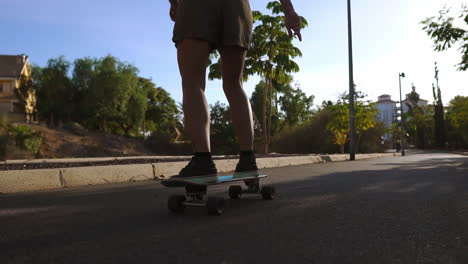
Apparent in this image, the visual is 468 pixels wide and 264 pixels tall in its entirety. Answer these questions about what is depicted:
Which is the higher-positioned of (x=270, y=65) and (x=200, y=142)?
(x=270, y=65)

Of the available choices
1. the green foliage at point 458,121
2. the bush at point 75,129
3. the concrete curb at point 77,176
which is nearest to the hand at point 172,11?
the concrete curb at point 77,176

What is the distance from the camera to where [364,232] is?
164 cm

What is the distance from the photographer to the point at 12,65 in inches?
1784

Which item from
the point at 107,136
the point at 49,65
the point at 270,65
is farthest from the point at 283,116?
the point at 270,65

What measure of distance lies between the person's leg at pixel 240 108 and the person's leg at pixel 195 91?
0.30 metres

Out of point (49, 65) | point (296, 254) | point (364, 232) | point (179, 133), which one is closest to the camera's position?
point (296, 254)

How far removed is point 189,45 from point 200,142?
63 centimetres

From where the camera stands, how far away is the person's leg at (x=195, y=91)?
2398 millimetres

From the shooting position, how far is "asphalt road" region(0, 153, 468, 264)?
4.30 feet

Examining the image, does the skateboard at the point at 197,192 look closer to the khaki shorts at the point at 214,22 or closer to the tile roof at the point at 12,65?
the khaki shorts at the point at 214,22

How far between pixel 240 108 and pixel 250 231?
1274 millimetres

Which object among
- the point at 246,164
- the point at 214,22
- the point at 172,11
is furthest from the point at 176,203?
the point at 172,11

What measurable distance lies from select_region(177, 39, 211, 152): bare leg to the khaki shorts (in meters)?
0.06

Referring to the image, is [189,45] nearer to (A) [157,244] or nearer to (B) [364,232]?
(A) [157,244]
